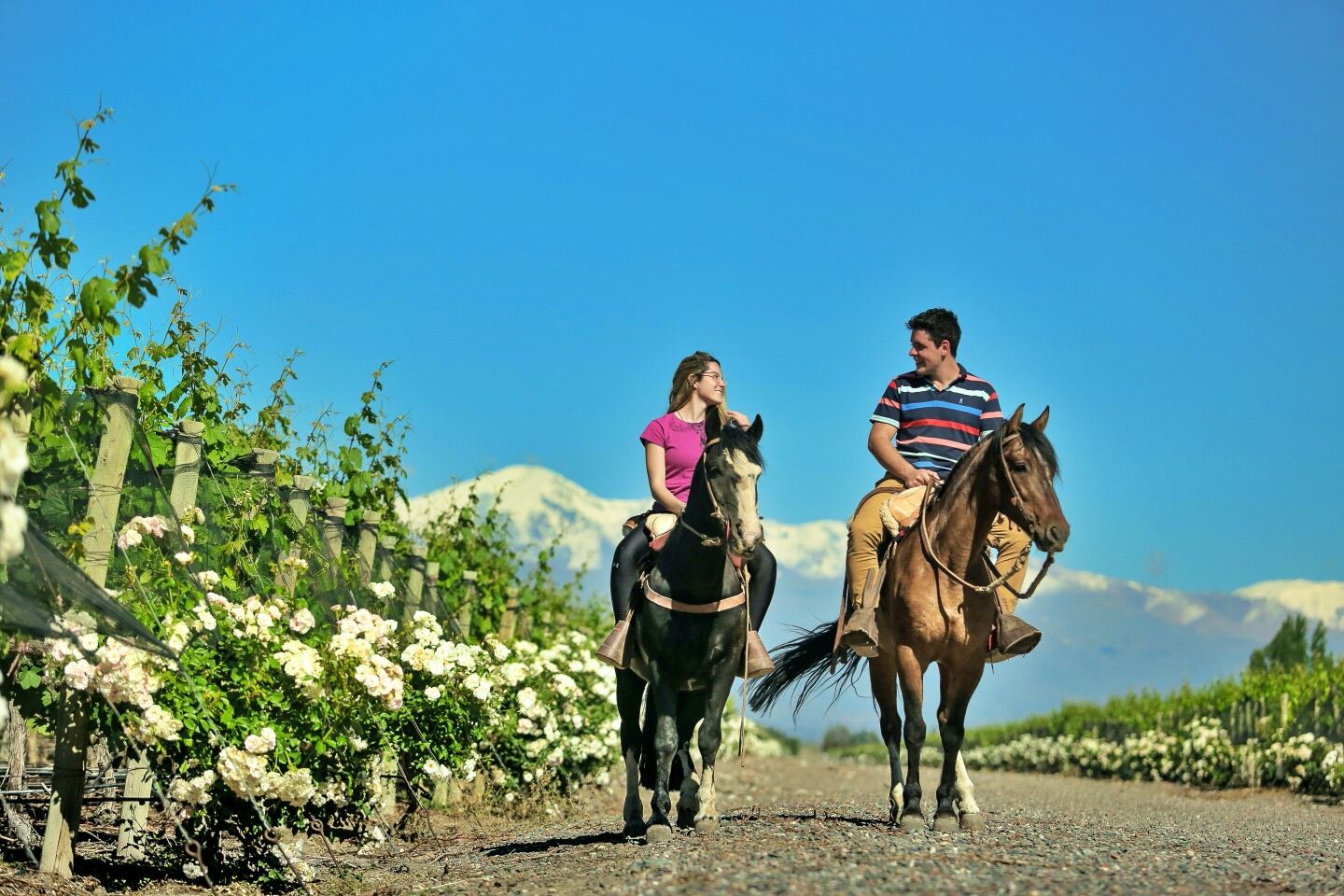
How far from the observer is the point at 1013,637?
823 cm

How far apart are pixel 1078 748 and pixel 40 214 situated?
22538 mm

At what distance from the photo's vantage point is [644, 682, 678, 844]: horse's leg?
24.0 feet

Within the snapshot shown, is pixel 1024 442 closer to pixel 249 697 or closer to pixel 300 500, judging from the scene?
pixel 249 697

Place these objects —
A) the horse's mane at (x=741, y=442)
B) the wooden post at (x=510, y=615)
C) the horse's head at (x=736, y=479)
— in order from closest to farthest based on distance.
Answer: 1. the horse's head at (x=736, y=479)
2. the horse's mane at (x=741, y=442)
3. the wooden post at (x=510, y=615)

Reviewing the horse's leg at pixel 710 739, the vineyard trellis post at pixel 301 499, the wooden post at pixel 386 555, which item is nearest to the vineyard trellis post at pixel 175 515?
the vineyard trellis post at pixel 301 499

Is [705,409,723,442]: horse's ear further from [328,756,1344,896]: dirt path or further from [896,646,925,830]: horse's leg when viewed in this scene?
[328,756,1344,896]: dirt path

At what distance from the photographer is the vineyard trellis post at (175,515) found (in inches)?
299

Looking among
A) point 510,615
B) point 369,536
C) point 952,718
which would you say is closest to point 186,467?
point 369,536

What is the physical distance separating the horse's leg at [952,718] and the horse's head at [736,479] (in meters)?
2.04

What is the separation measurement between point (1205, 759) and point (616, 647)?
1503 centimetres

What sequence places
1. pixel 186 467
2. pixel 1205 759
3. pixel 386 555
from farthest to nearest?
pixel 1205 759 → pixel 386 555 → pixel 186 467

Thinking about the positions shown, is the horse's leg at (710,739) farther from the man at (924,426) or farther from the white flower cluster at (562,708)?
the white flower cluster at (562,708)

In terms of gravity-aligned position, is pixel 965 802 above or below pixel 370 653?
below

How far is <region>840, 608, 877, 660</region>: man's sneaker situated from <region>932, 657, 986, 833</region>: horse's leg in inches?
19.1
